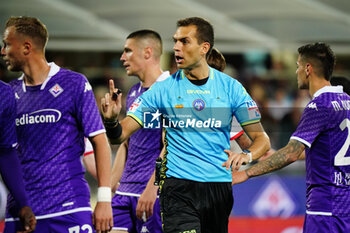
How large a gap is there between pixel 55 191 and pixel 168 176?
3.40ft

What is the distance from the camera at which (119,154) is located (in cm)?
730

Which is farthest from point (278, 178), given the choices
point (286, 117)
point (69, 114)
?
point (69, 114)

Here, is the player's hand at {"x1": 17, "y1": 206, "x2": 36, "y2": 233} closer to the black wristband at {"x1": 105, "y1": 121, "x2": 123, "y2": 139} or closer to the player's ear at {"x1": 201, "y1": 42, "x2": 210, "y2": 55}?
the black wristband at {"x1": 105, "y1": 121, "x2": 123, "y2": 139}

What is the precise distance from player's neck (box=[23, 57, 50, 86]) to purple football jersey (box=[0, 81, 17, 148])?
1.86 feet

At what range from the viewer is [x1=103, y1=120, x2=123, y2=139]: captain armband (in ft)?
17.5

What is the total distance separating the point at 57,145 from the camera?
→ 5.24 m

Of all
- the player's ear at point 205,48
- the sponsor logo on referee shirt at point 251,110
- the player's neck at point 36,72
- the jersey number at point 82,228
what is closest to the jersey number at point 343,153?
the sponsor logo on referee shirt at point 251,110

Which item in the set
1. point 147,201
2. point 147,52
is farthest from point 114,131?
point 147,52

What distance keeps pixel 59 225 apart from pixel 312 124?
7.03 feet

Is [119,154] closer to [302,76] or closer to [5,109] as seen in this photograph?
[302,76]

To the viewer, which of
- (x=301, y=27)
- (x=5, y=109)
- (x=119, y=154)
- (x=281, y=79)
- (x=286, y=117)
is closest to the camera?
(x=5, y=109)

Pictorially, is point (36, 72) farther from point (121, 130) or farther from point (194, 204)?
point (194, 204)

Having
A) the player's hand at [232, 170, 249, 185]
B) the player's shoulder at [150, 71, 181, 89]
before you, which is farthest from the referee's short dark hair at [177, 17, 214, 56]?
the player's hand at [232, 170, 249, 185]

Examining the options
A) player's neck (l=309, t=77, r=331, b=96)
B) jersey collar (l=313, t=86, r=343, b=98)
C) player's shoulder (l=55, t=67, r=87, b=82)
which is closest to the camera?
player's shoulder (l=55, t=67, r=87, b=82)
